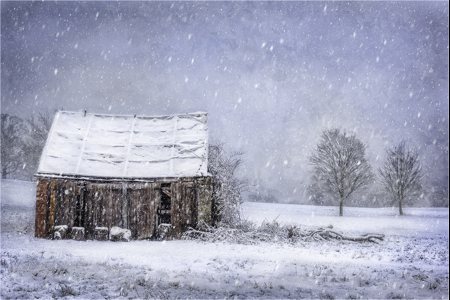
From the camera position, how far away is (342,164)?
105ft

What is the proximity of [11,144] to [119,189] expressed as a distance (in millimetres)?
29063

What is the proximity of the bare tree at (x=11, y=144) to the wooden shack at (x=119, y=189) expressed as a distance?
25277mm

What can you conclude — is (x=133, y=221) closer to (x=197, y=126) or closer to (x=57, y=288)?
(x=197, y=126)

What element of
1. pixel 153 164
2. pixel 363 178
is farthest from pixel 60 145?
pixel 363 178

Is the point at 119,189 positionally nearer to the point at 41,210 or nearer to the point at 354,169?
the point at 41,210

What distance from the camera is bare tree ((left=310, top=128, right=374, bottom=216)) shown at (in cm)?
3203

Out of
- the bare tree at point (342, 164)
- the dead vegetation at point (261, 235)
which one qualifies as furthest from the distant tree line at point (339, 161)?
the dead vegetation at point (261, 235)

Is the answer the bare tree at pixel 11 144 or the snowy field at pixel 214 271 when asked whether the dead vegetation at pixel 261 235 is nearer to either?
the snowy field at pixel 214 271

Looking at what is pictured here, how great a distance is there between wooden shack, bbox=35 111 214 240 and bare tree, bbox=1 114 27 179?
25.3 meters

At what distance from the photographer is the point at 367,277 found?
28.8 ft

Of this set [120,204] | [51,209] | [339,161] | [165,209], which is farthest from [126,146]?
[339,161]

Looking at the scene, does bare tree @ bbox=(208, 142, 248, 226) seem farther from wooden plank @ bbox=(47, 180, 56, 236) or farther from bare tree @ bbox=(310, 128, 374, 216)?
bare tree @ bbox=(310, 128, 374, 216)

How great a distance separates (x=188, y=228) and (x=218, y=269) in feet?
22.1

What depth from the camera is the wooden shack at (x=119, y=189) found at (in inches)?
611
